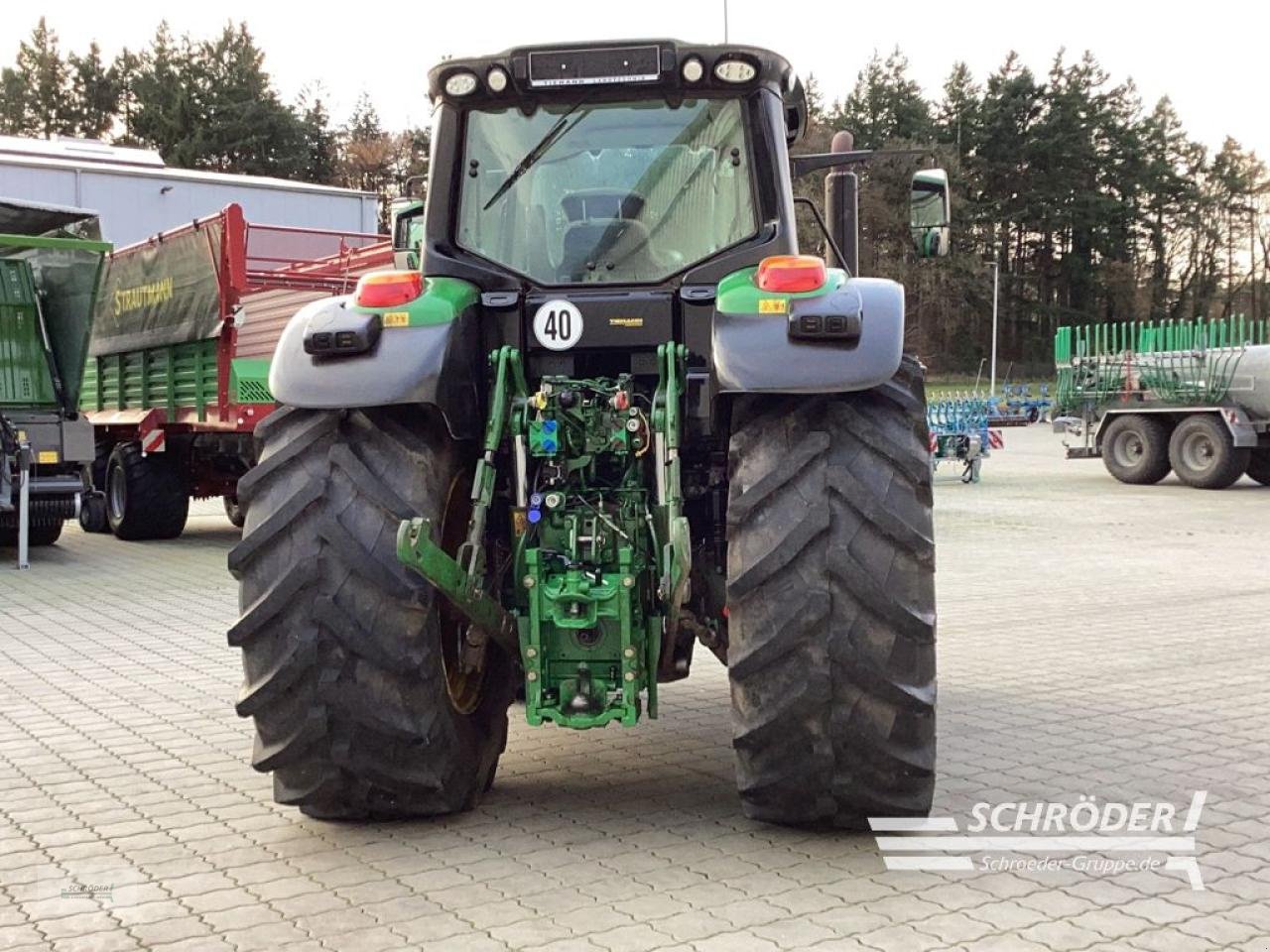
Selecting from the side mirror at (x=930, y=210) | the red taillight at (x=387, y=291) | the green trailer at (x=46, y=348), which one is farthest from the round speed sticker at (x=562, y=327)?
the green trailer at (x=46, y=348)

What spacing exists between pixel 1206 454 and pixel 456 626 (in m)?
17.5

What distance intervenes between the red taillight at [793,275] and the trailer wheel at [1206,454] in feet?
54.9

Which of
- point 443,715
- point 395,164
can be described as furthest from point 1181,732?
point 395,164

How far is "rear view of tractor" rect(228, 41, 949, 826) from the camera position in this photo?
12.0 ft

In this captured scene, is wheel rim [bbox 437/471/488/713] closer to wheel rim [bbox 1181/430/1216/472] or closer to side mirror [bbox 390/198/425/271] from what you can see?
side mirror [bbox 390/198/425/271]

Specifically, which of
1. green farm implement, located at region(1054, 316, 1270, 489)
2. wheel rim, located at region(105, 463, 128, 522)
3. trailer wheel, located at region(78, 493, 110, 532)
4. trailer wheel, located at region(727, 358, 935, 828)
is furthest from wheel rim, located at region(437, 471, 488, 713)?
green farm implement, located at region(1054, 316, 1270, 489)

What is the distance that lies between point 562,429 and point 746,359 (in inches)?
26.1

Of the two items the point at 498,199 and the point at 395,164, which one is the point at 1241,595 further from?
the point at 395,164

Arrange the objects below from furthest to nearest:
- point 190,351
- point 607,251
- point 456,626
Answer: point 190,351, point 607,251, point 456,626

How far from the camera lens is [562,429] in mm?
4113

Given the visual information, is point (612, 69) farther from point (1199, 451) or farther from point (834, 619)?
point (1199, 451)

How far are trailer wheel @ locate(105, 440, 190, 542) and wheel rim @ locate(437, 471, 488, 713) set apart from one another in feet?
34.5

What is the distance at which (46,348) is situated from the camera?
12250 mm

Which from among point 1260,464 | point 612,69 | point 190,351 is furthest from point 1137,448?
point 612,69
